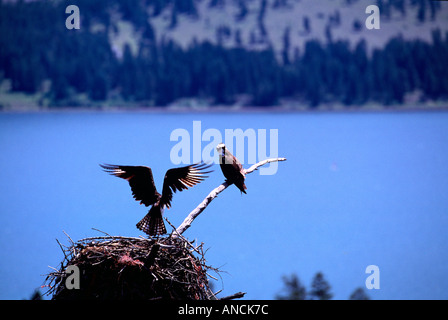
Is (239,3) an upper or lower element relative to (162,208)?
upper

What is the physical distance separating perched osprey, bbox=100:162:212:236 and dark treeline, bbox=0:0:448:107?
260 ft

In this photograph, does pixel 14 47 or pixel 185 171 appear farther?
pixel 14 47

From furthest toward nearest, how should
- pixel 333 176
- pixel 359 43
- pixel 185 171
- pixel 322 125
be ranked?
pixel 359 43 → pixel 322 125 → pixel 333 176 → pixel 185 171

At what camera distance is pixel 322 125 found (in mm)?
88250

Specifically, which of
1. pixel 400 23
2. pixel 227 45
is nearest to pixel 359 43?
pixel 400 23

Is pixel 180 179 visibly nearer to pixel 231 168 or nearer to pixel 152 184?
pixel 152 184

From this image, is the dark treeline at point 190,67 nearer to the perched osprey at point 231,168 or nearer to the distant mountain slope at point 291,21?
the distant mountain slope at point 291,21

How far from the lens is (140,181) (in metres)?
7.57

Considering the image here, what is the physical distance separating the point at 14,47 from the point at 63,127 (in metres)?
→ 16.3

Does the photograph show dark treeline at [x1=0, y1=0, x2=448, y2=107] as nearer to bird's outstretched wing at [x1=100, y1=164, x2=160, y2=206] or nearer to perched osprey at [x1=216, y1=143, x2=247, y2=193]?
perched osprey at [x1=216, y1=143, x2=247, y2=193]

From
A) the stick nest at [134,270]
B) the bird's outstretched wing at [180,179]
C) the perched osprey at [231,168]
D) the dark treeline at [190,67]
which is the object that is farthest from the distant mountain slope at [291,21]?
the stick nest at [134,270]
